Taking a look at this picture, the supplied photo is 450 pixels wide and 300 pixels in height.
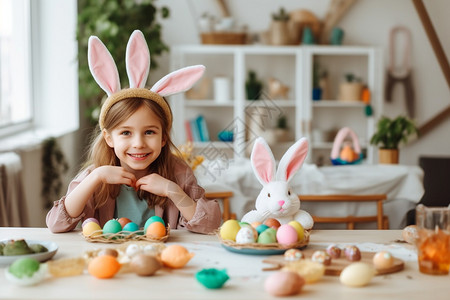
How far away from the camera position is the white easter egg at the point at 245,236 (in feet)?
4.44

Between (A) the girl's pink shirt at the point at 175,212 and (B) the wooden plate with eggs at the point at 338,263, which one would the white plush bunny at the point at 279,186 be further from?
(B) the wooden plate with eggs at the point at 338,263

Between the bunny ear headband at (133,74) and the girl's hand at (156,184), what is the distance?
0.18 m

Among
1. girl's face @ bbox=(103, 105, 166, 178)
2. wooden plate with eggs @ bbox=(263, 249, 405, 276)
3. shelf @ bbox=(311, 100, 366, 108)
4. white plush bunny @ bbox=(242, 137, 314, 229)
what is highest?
shelf @ bbox=(311, 100, 366, 108)

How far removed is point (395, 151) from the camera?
3.57 metres

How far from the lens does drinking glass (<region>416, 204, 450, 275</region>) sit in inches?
48.0

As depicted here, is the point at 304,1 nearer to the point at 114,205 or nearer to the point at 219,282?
the point at 114,205

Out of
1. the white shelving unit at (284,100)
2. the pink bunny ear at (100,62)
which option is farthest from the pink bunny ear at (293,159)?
the white shelving unit at (284,100)

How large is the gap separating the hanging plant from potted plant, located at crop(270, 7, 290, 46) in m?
2.02

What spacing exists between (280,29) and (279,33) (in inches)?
1.3

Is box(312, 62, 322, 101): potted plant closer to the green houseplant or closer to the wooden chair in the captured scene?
the green houseplant

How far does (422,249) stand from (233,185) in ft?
6.38

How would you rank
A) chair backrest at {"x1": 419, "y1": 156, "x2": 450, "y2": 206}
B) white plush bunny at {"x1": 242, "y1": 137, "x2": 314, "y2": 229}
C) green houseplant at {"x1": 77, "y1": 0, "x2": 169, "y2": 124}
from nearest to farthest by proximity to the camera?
1. white plush bunny at {"x1": 242, "y1": 137, "x2": 314, "y2": 229}
2. chair backrest at {"x1": 419, "y1": 156, "x2": 450, "y2": 206}
3. green houseplant at {"x1": 77, "y1": 0, "x2": 169, "y2": 124}

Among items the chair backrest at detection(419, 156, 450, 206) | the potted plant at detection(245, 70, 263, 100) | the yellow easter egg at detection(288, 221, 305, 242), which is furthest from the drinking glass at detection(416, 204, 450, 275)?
the potted plant at detection(245, 70, 263, 100)

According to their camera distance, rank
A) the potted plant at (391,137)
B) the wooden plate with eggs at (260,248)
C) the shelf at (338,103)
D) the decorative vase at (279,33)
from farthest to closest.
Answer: the shelf at (338,103)
the decorative vase at (279,33)
the potted plant at (391,137)
the wooden plate with eggs at (260,248)
